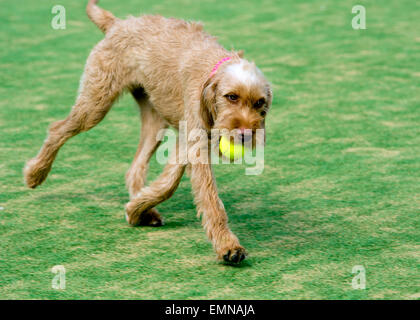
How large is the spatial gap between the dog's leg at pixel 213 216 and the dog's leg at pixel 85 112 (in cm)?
109

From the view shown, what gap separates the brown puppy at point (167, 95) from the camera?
4.05 meters

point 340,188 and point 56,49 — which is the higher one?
point 56,49

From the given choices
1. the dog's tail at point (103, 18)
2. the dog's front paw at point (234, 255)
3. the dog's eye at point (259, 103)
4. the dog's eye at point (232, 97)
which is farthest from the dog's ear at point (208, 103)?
the dog's tail at point (103, 18)

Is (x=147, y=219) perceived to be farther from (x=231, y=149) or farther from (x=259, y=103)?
(x=259, y=103)

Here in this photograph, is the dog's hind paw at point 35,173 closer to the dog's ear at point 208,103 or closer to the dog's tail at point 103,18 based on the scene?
the dog's tail at point 103,18

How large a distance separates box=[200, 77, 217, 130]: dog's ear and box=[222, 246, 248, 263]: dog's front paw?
2.51 ft

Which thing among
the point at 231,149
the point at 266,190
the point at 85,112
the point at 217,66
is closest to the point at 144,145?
the point at 85,112

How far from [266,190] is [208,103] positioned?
1.43 m

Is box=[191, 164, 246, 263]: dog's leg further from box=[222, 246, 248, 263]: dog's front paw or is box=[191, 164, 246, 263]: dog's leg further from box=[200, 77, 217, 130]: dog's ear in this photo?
box=[200, 77, 217, 130]: dog's ear

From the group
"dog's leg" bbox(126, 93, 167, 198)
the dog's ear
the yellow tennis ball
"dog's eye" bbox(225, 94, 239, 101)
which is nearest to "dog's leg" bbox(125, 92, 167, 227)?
"dog's leg" bbox(126, 93, 167, 198)

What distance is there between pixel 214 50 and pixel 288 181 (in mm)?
1394
